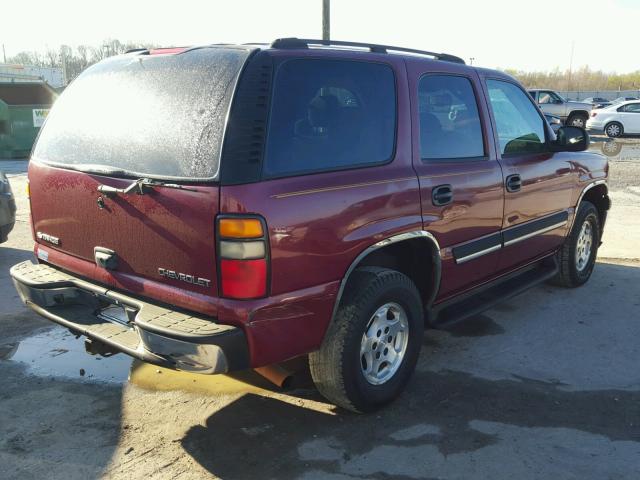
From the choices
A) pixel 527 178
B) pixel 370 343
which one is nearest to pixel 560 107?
pixel 527 178

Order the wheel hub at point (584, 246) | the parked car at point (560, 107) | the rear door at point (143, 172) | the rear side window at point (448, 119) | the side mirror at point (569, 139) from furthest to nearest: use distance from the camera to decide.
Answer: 1. the parked car at point (560, 107)
2. the wheel hub at point (584, 246)
3. the side mirror at point (569, 139)
4. the rear side window at point (448, 119)
5. the rear door at point (143, 172)

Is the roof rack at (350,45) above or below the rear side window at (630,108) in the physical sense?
above

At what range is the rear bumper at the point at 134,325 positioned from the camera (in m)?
2.65

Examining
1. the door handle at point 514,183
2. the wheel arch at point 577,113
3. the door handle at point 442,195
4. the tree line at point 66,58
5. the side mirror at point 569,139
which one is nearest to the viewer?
the door handle at point 442,195

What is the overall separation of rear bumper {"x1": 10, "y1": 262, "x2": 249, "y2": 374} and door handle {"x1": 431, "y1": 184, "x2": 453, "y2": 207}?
Result: 1.49 meters

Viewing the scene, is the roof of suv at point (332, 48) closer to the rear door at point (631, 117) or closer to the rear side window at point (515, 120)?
the rear side window at point (515, 120)

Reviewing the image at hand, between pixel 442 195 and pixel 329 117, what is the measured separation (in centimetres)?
92

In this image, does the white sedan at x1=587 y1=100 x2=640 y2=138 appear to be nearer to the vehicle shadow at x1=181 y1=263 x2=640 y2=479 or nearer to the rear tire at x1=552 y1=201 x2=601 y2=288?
the rear tire at x1=552 y1=201 x2=601 y2=288

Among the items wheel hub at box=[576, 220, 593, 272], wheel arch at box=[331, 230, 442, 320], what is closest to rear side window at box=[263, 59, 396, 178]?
wheel arch at box=[331, 230, 442, 320]

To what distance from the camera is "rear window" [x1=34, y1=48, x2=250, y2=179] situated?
8.95 ft

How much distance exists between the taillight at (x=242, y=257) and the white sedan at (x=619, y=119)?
23904mm

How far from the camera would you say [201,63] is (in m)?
2.93

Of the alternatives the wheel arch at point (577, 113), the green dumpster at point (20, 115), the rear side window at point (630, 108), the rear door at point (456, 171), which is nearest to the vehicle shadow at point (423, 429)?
the rear door at point (456, 171)

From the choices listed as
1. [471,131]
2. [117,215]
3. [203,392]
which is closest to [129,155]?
[117,215]
